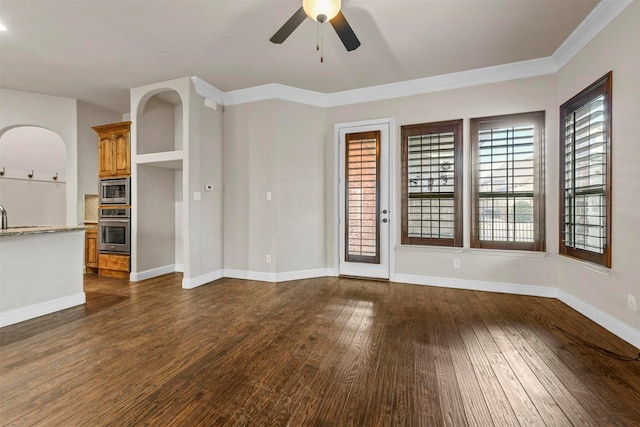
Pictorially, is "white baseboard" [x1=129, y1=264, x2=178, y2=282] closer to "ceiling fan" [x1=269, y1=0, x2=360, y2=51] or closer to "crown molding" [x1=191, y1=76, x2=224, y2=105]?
"crown molding" [x1=191, y1=76, x2=224, y2=105]

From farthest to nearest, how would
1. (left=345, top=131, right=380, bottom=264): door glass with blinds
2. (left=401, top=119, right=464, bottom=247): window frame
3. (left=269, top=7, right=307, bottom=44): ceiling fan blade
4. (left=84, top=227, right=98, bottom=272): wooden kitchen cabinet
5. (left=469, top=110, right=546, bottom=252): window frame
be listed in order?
(left=84, top=227, right=98, bottom=272): wooden kitchen cabinet < (left=345, top=131, right=380, bottom=264): door glass with blinds < (left=401, top=119, right=464, bottom=247): window frame < (left=469, top=110, right=546, bottom=252): window frame < (left=269, top=7, right=307, bottom=44): ceiling fan blade

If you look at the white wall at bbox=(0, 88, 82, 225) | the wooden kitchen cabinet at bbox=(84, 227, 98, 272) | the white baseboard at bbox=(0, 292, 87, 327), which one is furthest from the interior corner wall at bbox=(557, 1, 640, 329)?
the white wall at bbox=(0, 88, 82, 225)

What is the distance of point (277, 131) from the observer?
4391 mm

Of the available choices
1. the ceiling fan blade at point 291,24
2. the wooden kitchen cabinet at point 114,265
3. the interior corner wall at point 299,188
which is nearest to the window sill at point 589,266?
the interior corner wall at point 299,188

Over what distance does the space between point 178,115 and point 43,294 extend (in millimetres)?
3381

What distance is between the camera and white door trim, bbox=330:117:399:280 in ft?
14.1

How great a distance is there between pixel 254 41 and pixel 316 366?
327 cm

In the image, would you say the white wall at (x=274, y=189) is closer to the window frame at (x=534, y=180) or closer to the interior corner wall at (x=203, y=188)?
the interior corner wall at (x=203, y=188)

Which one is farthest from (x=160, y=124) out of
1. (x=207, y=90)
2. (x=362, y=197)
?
(x=362, y=197)

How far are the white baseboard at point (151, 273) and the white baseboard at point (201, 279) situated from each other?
0.93 metres

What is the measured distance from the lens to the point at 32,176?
5.58 m

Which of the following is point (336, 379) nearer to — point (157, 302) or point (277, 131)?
point (157, 302)

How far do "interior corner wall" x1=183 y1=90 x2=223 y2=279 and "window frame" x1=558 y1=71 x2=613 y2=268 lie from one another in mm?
4607

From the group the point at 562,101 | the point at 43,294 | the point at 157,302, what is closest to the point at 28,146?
the point at 43,294
